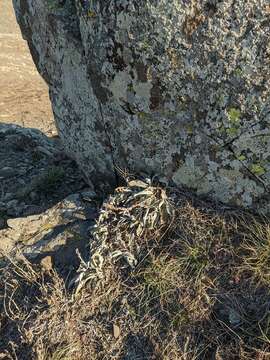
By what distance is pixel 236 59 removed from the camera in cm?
342

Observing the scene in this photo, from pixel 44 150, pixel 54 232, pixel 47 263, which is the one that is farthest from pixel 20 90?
pixel 47 263

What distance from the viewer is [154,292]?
141 inches

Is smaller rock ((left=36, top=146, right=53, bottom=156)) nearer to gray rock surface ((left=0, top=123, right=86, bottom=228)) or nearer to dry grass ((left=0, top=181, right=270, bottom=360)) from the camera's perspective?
gray rock surface ((left=0, top=123, right=86, bottom=228))

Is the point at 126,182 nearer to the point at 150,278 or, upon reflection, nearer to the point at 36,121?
the point at 150,278

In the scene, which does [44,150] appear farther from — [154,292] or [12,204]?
[154,292]

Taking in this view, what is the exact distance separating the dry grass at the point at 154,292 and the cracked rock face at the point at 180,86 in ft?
0.86

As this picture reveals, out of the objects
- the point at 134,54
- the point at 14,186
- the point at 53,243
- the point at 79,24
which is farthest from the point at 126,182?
the point at 14,186

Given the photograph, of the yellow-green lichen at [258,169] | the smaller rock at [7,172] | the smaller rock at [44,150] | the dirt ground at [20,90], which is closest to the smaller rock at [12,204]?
the smaller rock at [7,172]

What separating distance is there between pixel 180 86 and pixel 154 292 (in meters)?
1.42

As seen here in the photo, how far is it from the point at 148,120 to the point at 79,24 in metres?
1.01

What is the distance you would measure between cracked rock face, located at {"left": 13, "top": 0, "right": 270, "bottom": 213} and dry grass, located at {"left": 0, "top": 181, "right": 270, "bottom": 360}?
26 centimetres

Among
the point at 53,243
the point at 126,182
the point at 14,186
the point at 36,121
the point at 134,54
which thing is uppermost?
the point at 134,54

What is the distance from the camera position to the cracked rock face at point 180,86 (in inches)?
134

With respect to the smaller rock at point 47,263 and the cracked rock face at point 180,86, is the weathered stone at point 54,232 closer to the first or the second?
the smaller rock at point 47,263
